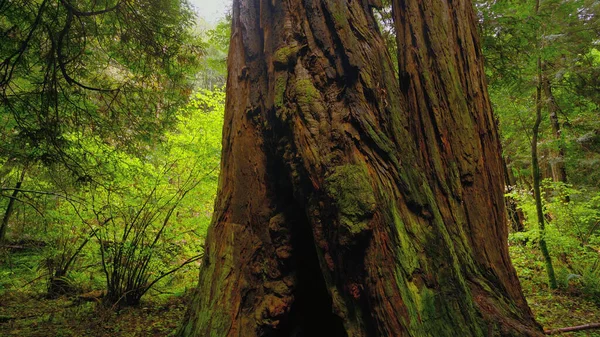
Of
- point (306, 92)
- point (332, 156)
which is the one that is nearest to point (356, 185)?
point (332, 156)

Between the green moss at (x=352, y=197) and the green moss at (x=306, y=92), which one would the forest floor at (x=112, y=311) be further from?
the green moss at (x=306, y=92)

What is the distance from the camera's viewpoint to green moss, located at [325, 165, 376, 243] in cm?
175

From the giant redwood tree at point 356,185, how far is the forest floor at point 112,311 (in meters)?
2.74

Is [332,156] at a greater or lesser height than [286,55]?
lesser

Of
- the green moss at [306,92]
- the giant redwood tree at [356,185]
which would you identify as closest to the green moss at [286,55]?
the giant redwood tree at [356,185]

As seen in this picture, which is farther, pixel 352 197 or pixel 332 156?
pixel 332 156

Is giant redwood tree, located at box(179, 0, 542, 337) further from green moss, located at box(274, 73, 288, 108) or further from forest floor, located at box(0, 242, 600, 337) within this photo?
forest floor, located at box(0, 242, 600, 337)

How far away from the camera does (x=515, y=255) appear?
27.4 feet

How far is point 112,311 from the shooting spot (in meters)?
4.95

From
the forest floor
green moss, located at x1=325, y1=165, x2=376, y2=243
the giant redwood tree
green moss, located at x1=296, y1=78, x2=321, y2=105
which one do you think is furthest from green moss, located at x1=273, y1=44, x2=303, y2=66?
the forest floor

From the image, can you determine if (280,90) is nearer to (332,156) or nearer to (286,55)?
(286,55)

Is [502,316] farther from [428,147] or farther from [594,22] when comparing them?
[594,22]

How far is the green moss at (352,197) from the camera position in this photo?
5.74ft

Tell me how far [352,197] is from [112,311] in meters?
4.88
